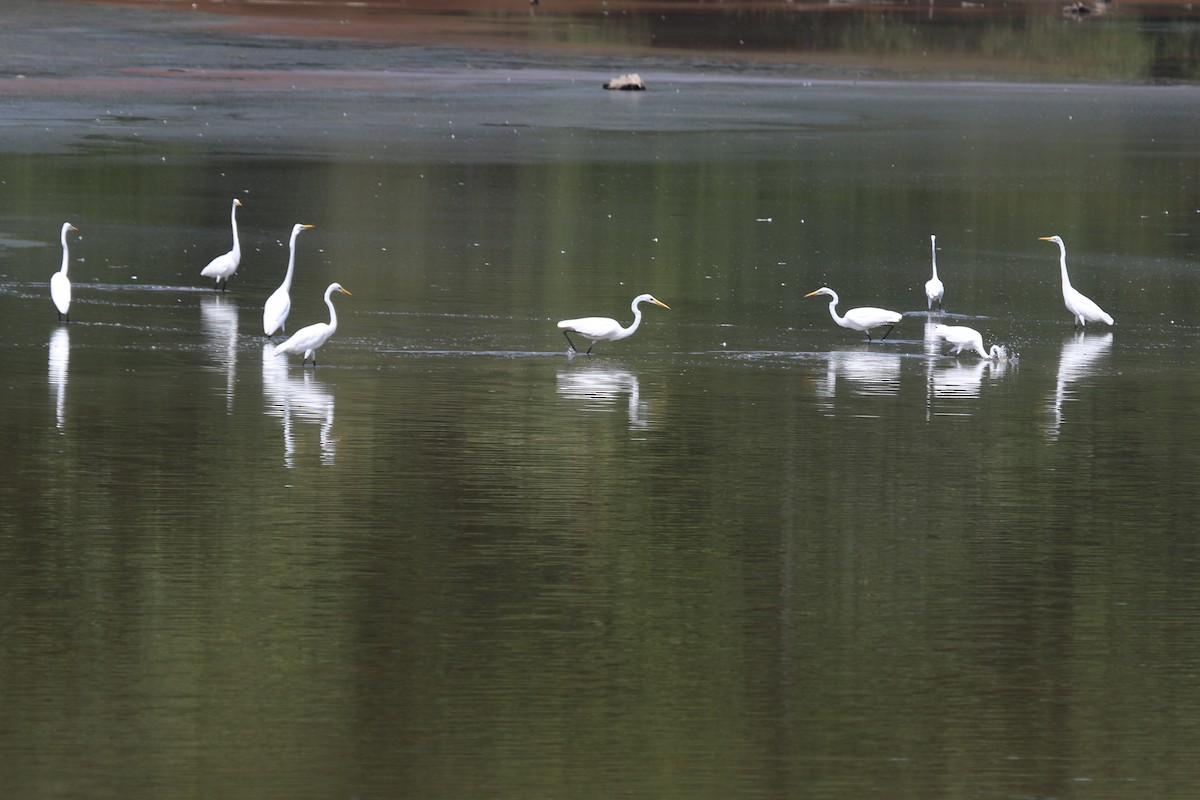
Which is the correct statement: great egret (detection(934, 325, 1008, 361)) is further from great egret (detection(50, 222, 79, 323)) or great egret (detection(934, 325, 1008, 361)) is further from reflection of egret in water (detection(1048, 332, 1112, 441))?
great egret (detection(50, 222, 79, 323))

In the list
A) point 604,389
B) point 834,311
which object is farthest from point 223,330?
point 834,311

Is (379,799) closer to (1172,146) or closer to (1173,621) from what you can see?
(1173,621)

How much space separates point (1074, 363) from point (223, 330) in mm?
7228

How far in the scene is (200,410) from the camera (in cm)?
1494

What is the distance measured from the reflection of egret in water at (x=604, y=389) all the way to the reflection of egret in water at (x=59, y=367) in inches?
140

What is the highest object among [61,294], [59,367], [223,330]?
[61,294]

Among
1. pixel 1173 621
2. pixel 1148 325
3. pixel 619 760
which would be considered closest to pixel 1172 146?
pixel 1148 325

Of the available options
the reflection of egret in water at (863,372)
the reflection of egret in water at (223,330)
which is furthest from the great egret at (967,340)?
the reflection of egret in water at (223,330)

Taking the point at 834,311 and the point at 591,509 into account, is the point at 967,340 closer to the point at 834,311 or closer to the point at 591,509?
the point at 834,311

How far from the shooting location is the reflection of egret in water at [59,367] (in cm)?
1491

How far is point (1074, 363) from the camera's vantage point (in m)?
18.2

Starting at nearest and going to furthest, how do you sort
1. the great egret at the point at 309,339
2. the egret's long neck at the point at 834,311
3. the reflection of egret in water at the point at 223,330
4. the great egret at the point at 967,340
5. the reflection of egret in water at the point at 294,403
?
the reflection of egret in water at the point at 294,403
the reflection of egret in water at the point at 223,330
the great egret at the point at 309,339
the great egret at the point at 967,340
the egret's long neck at the point at 834,311

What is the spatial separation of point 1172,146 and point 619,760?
3165 cm

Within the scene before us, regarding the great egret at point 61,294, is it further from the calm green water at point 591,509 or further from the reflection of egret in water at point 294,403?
the reflection of egret in water at point 294,403
